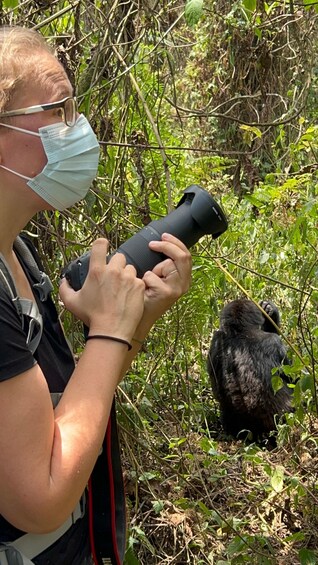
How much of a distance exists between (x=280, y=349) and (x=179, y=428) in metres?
1.17

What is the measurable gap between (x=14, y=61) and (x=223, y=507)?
2.44 m

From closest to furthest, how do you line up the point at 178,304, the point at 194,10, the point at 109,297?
the point at 109,297 < the point at 194,10 < the point at 178,304

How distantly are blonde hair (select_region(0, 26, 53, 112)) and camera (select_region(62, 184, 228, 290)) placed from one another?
0.37 meters

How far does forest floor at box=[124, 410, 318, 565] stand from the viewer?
281cm

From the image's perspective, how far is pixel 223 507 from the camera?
320cm

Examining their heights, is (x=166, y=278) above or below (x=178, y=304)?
above

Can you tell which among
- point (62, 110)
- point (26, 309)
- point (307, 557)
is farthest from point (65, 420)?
point (307, 557)

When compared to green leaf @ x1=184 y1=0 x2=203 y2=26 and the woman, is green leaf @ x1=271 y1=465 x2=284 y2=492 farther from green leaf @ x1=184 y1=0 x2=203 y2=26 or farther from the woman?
green leaf @ x1=184 y1=0 x2=203 y2=26

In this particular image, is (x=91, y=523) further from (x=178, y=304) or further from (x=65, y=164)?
(x=178, y=304)

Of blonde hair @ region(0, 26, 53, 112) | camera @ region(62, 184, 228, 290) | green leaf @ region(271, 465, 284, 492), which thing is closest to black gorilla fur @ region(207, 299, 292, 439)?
green leaf @ region(271, 465, 284, 492)

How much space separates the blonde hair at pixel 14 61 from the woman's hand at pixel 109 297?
32 centimetres

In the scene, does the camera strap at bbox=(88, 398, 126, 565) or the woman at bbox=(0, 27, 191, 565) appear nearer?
the woman at bbox=(0, 27, 191, 565)

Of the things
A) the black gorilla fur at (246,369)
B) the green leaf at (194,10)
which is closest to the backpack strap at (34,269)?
the green leaf at (194,10)

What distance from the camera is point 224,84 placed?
8391mm
